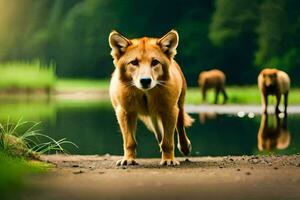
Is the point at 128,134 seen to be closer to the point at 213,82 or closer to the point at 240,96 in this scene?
the point at 240,96

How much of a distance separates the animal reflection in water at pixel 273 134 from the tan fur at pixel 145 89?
7.66 feet

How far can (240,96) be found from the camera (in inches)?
786

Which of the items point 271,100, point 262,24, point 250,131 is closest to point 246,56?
point 262,24

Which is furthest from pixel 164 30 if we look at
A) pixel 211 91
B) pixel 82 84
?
pixel 211 91

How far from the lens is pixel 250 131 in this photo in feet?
35.7

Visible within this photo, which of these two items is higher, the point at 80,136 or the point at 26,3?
the point at 26,3

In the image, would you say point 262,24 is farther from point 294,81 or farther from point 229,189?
point 229,189

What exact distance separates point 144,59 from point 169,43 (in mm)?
303

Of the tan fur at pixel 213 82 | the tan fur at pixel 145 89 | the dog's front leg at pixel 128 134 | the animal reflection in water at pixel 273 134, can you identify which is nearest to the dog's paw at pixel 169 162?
the tan fur at pixel 145 89

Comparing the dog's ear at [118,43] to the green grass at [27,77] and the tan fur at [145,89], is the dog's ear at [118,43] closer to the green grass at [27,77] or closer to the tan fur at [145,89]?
the tan fur at [145,89]

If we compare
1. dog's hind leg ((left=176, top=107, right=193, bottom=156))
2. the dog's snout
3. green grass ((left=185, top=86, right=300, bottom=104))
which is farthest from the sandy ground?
green grass ((left=185, top=86, right=300, bottom=104))

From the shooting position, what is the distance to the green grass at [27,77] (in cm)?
1953

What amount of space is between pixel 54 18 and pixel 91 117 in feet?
37.9

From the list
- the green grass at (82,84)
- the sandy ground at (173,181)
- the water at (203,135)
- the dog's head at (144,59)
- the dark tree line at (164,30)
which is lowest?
the water at (203,135)
